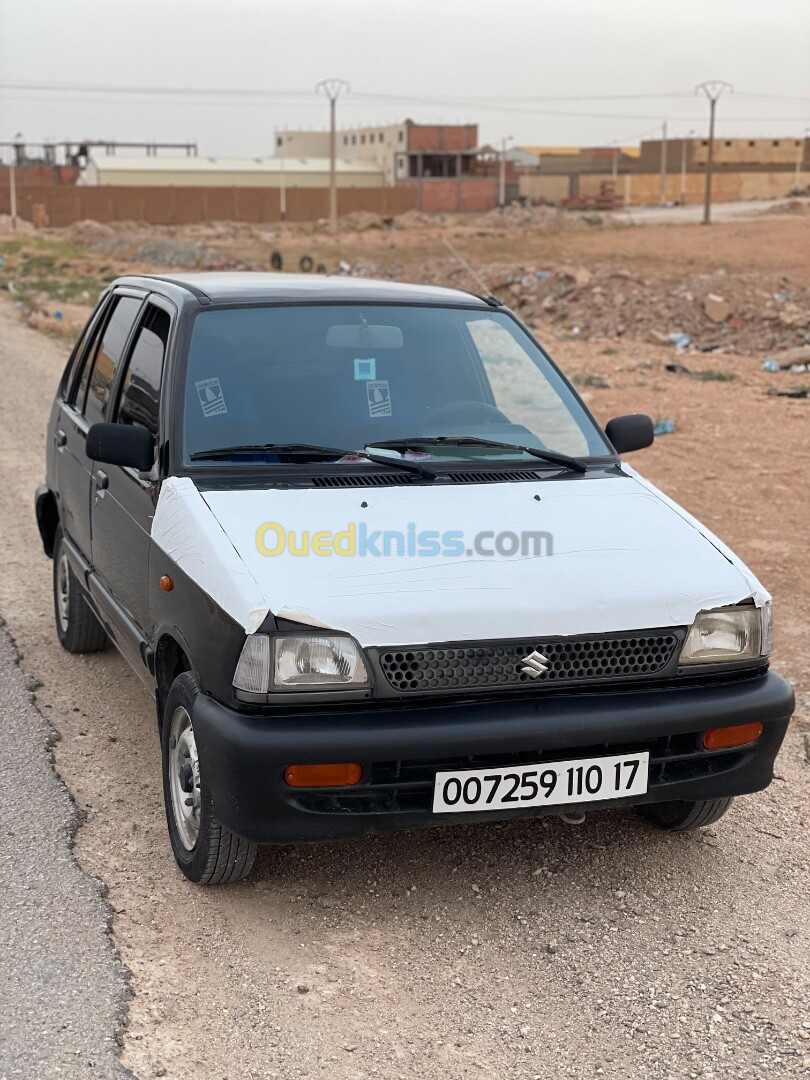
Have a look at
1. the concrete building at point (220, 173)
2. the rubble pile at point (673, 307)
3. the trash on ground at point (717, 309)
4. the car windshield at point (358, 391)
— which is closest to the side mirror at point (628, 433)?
the car windshield at point (358, 391)

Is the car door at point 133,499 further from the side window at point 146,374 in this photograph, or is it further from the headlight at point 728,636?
the headlight at point 728,636

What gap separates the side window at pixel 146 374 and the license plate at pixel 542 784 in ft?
5.55

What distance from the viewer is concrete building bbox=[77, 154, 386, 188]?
85375 mm

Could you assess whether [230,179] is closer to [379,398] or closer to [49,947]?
[379,398]

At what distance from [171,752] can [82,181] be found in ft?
294

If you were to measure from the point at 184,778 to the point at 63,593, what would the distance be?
2496mm

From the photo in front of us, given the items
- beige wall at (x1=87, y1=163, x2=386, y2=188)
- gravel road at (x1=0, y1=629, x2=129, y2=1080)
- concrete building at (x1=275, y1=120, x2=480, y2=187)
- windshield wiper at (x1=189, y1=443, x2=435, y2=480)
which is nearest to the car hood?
windshield wiper at (x1=189, y1=443, x2=435, y2=480)

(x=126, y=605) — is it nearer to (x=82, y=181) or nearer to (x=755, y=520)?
(x=755, y=520)

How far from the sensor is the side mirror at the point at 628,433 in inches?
189

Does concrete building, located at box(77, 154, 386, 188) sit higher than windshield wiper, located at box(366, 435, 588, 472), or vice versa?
concrete building, located at box(77, 154, 386, 188)

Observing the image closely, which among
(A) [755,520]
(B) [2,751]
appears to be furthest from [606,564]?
(A) [755,520]

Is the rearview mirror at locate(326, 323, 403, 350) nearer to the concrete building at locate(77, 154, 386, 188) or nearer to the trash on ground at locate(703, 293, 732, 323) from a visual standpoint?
the trash on ground at locate(703, 293, 732, 323)

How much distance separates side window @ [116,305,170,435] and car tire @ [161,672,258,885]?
1047 millimetres

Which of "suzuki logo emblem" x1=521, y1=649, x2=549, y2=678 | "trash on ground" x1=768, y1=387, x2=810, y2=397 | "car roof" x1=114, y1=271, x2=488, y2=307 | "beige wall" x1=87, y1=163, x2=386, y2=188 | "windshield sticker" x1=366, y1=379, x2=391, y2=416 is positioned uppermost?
"beige wall" x1=87, y1=163, x2=386, y2=188
